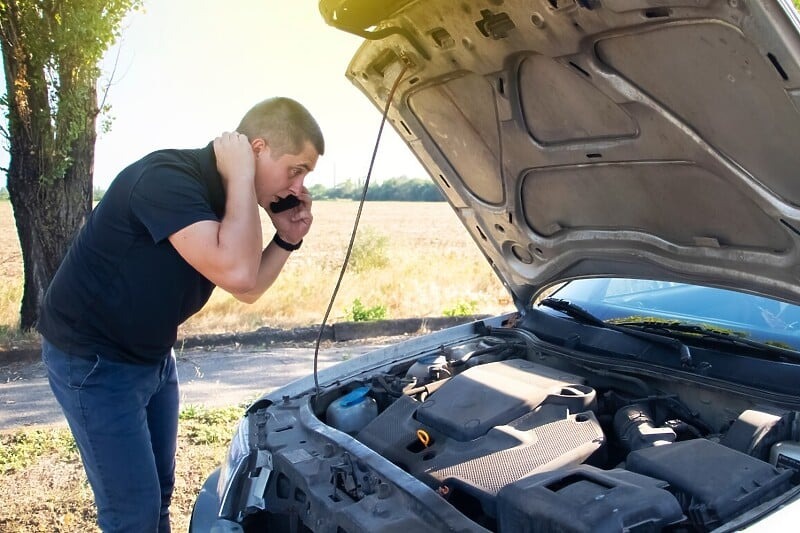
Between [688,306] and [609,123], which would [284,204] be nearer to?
[609,123]

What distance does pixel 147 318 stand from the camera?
2115 mm

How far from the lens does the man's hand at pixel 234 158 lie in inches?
81.5

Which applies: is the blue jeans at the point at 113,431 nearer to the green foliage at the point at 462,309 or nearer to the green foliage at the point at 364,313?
the green foliage at the point at 364,313

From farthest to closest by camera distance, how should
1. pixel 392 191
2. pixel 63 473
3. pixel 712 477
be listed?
pixel 392 191, pixel 63 473, pixel 712 477

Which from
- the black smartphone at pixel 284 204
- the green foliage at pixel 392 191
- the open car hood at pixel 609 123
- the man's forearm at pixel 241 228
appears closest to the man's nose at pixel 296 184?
the black smartphone at pixel 284 204

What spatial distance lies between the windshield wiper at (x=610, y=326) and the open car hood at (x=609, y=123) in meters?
0.13

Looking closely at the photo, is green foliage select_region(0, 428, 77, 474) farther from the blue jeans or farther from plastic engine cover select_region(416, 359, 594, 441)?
plastic engine cover select_region(416, 359, 594, 441)

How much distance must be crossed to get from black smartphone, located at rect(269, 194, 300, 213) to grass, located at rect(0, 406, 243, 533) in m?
1.85

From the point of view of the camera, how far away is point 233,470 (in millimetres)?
2234

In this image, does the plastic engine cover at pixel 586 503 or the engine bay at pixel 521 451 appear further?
the engine bay at pixel 521 451

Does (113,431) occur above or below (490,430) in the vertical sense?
above

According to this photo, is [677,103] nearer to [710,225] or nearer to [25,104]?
[710,225]

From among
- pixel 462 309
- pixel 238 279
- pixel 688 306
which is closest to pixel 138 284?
pixel 238 279

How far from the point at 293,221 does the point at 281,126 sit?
509 mm
